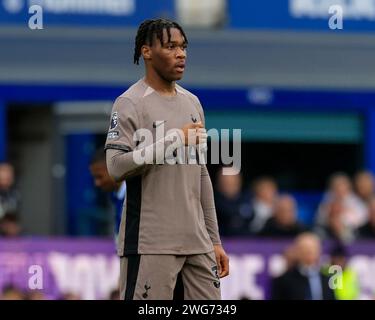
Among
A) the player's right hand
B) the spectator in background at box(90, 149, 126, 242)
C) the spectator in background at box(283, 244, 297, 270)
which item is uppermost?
the player's right hand

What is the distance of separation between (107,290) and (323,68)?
19.9 ft

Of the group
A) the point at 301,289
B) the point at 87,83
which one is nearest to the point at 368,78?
the point at 87,83

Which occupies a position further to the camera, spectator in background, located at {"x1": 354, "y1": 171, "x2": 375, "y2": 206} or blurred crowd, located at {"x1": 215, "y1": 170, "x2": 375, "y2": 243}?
spectator in background, located at {"x1": 354, "y1": 171, "x2": 375, "y2": 206}

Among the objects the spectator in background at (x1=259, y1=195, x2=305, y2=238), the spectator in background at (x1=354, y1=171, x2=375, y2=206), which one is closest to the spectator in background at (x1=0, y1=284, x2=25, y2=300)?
the spectator in background at (x1=259, y1=195, x2=305, y2=238)

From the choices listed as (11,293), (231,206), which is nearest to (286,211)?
(231,206)

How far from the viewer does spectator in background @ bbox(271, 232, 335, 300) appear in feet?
41.8

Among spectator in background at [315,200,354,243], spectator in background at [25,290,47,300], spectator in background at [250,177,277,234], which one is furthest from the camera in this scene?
spectator in background at [250,177,277,234]

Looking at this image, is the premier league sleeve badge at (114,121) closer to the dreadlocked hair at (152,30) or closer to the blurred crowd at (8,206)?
the dreadlocked hair at (152,30)

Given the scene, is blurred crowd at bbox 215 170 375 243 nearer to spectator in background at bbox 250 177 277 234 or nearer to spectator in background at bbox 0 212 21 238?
spectator in background at bbox 250 177 277 234

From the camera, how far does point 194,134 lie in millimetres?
6707

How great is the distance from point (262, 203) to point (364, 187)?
131 centimetres

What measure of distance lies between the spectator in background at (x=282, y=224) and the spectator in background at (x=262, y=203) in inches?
4.0

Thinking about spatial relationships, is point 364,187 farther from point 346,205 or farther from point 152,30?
point 152,30

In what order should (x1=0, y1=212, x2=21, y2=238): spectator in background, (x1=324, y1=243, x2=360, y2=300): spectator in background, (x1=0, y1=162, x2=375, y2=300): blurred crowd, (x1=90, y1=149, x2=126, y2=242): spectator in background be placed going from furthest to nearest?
(x1=0, y1=212, x2=21, y2=238): spectator in background, (x1=324, y1=243, x2=360, y2=300): spectator in background, (x1=0, y1=162, x2=375, y2=300): blurred crowd, (x1=90, y1=149, x2=126, y2=242): spectator in background
